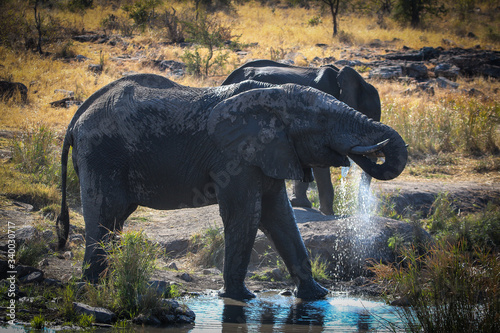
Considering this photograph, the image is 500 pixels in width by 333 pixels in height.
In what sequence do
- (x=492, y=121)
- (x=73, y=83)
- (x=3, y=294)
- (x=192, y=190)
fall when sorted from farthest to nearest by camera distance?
1. (x=73, y=83)
2. (x=492, y=121)
3. (x=192, y=190)
4. (x=3, y=294)

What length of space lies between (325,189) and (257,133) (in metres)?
4.62

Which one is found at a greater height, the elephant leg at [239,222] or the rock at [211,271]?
the elephant leg at [239,222]

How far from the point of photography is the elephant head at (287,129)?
5.77m

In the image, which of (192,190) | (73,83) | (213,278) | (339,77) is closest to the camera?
(192,190)

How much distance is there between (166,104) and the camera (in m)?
6.27

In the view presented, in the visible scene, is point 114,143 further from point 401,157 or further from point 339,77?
point 339,77

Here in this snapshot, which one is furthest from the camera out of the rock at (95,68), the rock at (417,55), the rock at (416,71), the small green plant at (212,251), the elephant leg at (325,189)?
the rock at (417,55)

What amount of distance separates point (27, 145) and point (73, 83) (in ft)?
29.4

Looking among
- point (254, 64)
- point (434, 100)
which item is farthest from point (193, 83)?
point (254, 64)

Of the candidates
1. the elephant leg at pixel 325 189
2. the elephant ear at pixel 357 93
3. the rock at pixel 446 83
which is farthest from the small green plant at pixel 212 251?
the rock at pixel 446 83

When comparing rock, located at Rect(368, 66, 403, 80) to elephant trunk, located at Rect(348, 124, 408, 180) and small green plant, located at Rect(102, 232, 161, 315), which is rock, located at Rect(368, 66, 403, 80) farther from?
small green plant, located at Rect(102, 232, 161, 315)

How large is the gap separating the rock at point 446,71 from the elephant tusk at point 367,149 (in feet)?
70.2

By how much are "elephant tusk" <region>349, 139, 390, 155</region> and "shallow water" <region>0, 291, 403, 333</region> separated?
1.50 meters

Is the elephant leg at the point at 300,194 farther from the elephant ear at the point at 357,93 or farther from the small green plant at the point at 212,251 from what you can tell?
the small green plant at the point at 212,251
